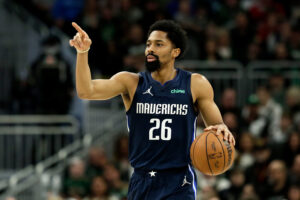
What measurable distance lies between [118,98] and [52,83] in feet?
4.17

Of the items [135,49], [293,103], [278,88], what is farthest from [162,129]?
[135,49]

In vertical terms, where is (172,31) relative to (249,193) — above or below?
above

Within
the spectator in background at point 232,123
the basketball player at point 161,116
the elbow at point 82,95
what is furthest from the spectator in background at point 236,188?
the elbow at point 82,95

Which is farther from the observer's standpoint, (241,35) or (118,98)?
(241,35)

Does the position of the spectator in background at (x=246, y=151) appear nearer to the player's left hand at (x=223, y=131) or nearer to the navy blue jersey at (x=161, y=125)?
the navy blue jersey at (x=161, y=125)

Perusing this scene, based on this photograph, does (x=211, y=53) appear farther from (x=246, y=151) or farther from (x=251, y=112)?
(x=246, y=151)

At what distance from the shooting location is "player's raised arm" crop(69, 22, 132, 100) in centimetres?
553

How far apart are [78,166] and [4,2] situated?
16.7 ft

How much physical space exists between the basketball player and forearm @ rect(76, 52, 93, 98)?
0.02 meters

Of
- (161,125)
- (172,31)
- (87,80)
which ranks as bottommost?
(161,125)

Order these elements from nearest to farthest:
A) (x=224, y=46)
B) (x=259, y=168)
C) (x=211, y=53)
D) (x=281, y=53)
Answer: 1. (x=259, y=168)
2. (x=281, y=53)
3. (x=211, y=53)
4. (x=224, y=46)

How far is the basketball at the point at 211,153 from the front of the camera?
5.74m

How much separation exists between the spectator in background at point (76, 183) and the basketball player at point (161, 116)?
4604mm

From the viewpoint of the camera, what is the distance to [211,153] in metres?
5.74
